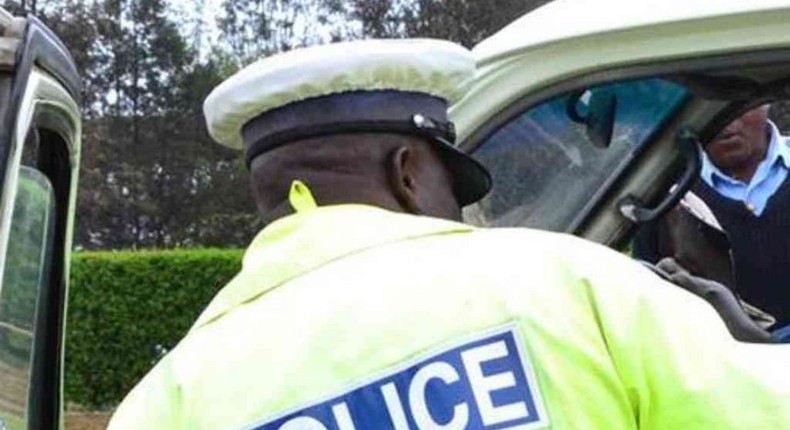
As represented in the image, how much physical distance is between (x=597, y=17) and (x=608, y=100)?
38 cm

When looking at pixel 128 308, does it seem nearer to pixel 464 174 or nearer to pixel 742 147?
pixel 742 147

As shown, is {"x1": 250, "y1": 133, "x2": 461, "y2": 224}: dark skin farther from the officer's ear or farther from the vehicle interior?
the vehicle interior

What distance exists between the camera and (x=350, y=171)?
6.40ft

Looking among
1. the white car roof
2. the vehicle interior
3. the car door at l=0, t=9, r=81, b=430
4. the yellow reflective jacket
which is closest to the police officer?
the yellow reflective jacket

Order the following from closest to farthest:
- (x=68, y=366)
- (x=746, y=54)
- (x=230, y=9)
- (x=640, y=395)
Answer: (x=640, y=395)
(x=746, y=54)
(x=68, y=366)
(x=230, y=9)

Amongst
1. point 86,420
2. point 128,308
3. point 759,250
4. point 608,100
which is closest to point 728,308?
point 608,100

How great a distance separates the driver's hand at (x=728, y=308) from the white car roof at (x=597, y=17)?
1.57ft

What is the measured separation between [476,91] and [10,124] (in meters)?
1.02

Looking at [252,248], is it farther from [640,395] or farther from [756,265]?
[756,265]

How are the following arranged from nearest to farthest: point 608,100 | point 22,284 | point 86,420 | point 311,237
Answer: point 311,237, point 22,284, point 608,100, point 86,420

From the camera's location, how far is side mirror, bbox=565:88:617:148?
10.2 feet

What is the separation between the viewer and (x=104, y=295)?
17.5 metres

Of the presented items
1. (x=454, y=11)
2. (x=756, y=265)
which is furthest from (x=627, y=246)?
(x=454, y=11)

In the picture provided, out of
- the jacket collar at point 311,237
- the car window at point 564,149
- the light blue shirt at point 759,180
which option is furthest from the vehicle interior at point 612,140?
the jacket collar at point 311,237
